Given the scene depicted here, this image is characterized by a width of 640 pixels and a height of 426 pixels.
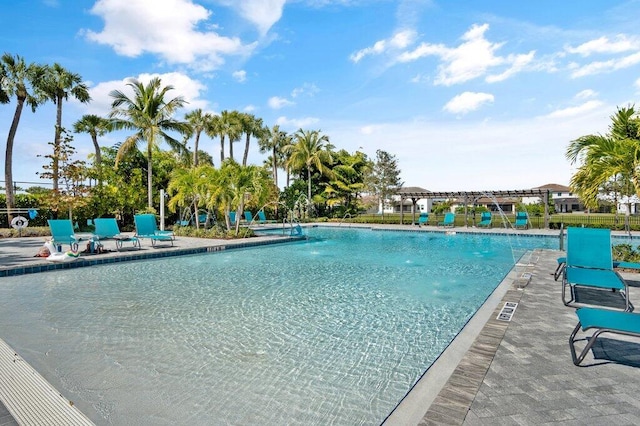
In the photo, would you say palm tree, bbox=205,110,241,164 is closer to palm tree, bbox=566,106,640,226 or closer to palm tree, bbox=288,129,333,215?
palm tree, bbox=288,129,333,215

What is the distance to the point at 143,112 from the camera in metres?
21.1

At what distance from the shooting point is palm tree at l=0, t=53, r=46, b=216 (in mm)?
Result: 19491

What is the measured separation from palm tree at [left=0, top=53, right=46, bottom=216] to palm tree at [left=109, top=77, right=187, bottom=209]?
190 inches

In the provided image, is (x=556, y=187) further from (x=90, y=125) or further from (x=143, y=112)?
(x=90, y=125)

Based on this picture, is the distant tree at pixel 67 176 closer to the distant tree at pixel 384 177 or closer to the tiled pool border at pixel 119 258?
the tiled pool border at pixel 119 258

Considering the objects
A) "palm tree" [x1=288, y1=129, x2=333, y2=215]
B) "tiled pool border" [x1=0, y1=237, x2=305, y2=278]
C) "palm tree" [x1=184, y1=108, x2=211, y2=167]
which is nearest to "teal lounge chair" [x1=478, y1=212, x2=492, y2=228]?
"tiled pool border" [x1=0, y1=237, x2=305, y2=278]

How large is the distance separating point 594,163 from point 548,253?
380cm

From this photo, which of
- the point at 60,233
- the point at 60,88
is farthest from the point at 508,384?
the point at 60,88

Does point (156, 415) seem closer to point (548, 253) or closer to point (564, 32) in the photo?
point (548, 253)

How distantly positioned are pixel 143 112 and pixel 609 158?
22.3 metres

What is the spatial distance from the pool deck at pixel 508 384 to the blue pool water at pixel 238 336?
0.27 metres

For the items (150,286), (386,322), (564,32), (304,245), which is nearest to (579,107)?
(564,32)

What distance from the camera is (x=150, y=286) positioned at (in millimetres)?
7797

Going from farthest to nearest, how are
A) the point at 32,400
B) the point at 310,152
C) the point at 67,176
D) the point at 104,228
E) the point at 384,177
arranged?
the point at 384,177
the point at 310,152
the point at 67,176
the point at 104,228
the point at 32,400
